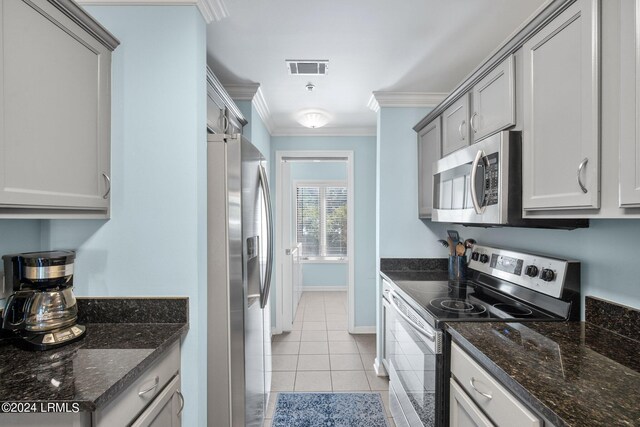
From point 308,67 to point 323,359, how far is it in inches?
105

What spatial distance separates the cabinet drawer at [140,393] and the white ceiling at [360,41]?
5.53 feet

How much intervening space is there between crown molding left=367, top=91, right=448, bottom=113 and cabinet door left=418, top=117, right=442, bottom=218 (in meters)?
0.30

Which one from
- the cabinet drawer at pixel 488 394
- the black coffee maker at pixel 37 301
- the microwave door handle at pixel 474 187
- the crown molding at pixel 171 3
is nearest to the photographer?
the cabinet drawer at pixel 488 394

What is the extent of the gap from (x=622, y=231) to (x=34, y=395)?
207 centimetres

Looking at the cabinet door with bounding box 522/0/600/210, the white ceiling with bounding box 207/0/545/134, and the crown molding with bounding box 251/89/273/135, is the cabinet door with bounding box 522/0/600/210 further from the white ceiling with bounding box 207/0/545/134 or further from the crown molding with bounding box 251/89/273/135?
the crown molding with bounding box 251/89/273/135

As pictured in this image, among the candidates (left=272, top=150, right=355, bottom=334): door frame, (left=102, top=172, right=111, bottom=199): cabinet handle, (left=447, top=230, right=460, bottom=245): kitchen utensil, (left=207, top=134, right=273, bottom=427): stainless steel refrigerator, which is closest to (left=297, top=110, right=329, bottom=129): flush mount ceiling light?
(left=272, top=150, right=355, bottom=334): door frame

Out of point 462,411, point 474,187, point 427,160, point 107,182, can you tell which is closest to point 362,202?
point 427,160

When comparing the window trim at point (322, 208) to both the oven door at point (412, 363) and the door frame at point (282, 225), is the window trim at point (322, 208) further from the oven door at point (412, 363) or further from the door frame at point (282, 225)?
the oven door at point (412, 363)

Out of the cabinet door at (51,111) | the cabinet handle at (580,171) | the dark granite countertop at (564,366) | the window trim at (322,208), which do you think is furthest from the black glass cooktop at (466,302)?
the window trim at (322,208)

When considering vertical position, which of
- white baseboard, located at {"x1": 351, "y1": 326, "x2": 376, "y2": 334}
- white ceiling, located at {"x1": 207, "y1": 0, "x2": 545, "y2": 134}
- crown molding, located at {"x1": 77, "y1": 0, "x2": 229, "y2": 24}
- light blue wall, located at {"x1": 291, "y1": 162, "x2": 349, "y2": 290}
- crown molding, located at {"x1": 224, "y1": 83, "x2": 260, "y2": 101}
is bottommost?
white baseboard, located at {"x1": 351, "y1": 326, "x2": 376, "y2": 334}

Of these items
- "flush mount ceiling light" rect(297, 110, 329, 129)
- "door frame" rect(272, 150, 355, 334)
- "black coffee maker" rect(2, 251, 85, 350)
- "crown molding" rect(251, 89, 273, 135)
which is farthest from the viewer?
"door frame" rect(272, 150, 355, 334)

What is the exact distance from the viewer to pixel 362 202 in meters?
3.78

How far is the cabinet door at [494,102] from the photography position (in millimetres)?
1448

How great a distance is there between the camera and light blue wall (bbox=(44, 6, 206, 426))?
140 cm
